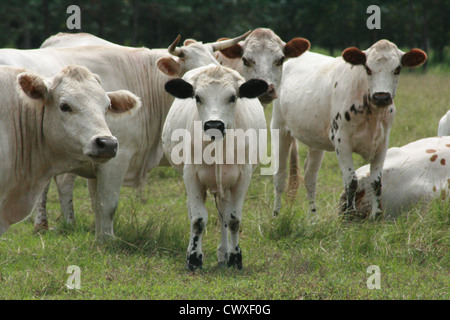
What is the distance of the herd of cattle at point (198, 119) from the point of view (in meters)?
4.56

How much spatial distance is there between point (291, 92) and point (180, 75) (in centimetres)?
184

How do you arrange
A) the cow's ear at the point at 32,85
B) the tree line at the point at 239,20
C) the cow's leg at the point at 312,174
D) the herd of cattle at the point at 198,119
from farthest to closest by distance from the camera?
the tree line at the point at 239,20
the cow's leg at the point at 312,174
the herd of cattle at the point at 198,119
the cow's ear at the point at 32,85

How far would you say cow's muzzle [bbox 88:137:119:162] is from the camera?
423cm

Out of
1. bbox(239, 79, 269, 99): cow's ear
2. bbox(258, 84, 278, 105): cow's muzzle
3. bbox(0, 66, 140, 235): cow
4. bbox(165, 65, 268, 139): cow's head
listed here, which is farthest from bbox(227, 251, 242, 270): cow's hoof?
bbox(258, 84, 278, 105): cow's muzzle

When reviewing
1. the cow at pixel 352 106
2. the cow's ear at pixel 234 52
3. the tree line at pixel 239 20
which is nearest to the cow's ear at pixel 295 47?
the cow at pixel 352 106

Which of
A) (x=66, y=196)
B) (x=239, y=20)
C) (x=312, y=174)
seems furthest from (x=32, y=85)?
(x=239, y=20)

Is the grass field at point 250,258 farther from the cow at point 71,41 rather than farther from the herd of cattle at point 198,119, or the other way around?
the cow at point 71,41

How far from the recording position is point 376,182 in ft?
21.5

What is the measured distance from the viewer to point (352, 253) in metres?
5.60

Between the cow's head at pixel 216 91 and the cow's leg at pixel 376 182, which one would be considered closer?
Result: the cow's head at pixel 216 91

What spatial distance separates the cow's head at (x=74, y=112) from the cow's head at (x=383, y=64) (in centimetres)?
282

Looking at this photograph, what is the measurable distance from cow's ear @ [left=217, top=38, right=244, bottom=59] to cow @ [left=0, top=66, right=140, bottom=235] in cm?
262
